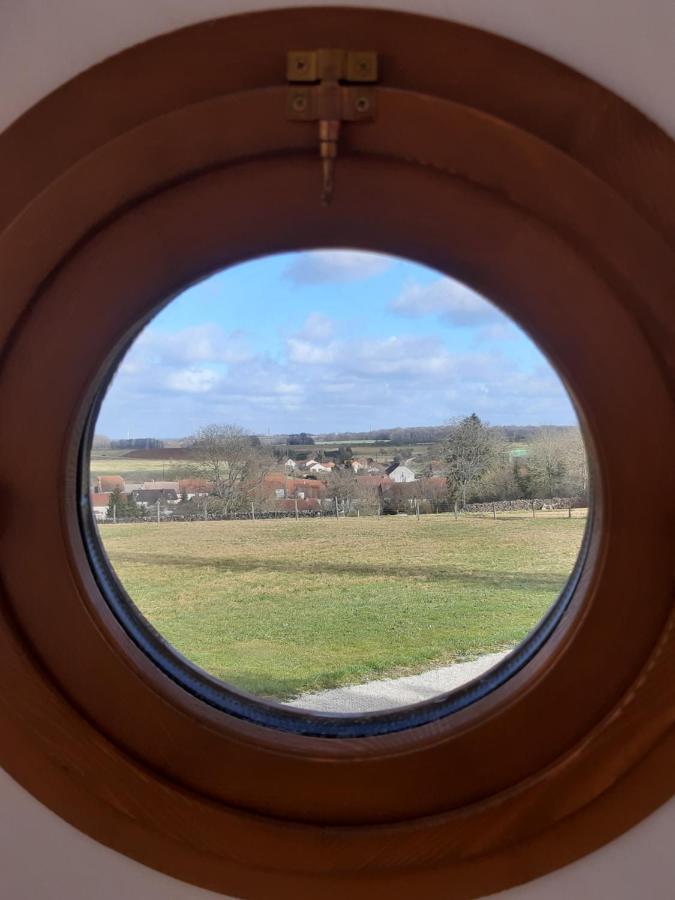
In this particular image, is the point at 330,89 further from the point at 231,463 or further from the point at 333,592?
the point at 333,592

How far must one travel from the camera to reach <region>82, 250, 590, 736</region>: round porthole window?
3.02 feet

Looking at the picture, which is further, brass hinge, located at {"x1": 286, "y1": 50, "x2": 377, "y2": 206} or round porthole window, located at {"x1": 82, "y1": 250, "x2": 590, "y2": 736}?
round porthole window, located at {"x1": 82, "y1": 250, "x2": 590, "y2": 736}

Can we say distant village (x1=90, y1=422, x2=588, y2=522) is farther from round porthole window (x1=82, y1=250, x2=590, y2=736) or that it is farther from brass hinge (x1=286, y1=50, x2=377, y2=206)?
brass hinge (x1=286, y1=50, x2=377, y2=206)

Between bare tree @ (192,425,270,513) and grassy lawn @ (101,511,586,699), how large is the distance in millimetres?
41

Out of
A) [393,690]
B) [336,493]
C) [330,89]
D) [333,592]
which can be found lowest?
[393,690]

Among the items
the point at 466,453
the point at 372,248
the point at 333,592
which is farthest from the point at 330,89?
the point at 333,592

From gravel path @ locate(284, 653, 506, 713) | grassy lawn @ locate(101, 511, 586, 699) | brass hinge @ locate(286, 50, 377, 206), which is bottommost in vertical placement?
gravel path @ locate(284, 653, 506, 713)

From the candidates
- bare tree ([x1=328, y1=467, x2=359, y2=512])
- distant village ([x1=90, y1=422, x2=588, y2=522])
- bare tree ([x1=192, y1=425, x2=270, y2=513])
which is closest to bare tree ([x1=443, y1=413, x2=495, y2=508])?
distant village ([x1=90, y1=422, x2=588, y2=522])

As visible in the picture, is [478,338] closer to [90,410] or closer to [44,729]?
[90,410]

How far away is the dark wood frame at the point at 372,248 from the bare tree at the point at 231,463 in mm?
195

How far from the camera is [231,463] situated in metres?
1.02

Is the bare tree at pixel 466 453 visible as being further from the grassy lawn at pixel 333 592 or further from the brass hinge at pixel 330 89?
the brass hinge at pixel 330 89

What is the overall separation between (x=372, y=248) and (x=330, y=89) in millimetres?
160

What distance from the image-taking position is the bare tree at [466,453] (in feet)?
3.24
